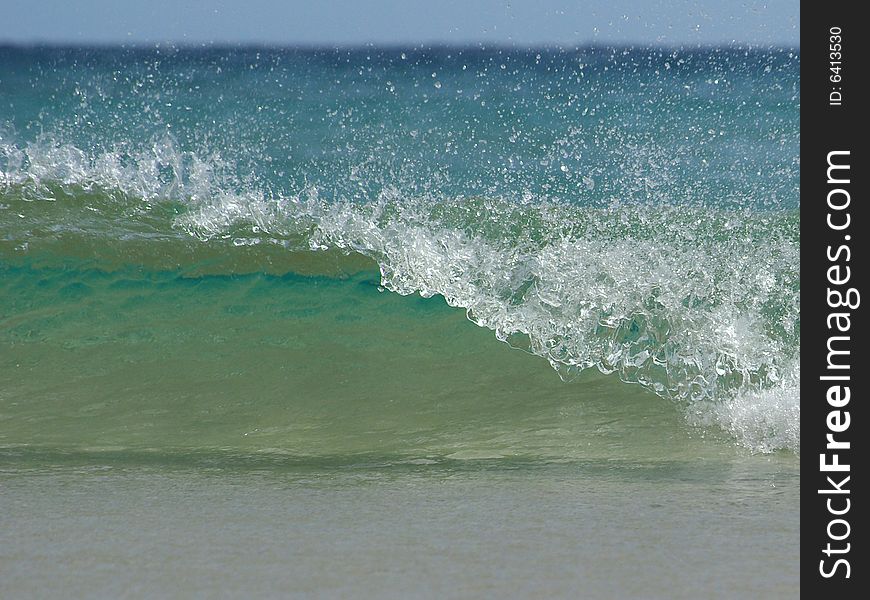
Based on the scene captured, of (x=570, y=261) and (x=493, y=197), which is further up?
(x=493, y=197)

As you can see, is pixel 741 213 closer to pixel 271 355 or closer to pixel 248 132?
pixel 271 355

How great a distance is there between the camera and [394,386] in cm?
361

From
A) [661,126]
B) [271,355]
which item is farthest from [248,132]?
[271,355]

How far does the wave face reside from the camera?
3.67 metres

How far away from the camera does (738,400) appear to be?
3.20 m

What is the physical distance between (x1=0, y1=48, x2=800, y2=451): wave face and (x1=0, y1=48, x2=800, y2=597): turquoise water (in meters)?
0.02
